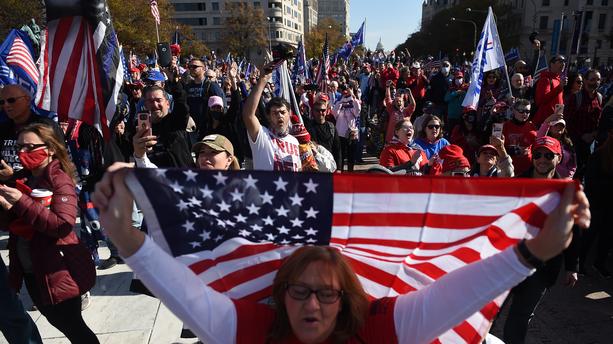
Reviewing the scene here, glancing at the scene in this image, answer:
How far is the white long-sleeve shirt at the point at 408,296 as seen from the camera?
1585 millimetres

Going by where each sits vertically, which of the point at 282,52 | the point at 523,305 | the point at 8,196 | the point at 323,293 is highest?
the point at 282,52

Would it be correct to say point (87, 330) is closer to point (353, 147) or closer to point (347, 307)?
point (347, 307)

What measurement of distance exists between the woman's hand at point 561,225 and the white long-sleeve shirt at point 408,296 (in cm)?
9

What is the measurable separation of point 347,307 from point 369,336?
0.50ft

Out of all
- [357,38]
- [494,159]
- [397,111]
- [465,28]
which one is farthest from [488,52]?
[465,28]

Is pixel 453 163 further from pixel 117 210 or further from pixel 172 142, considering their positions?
pixel 117 210

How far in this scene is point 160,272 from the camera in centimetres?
170

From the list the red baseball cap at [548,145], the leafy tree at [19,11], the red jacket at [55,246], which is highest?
the leafy tree at [19,11]

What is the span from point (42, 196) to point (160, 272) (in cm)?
143

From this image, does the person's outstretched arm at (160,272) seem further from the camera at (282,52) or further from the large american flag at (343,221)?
the camera at (282,52)

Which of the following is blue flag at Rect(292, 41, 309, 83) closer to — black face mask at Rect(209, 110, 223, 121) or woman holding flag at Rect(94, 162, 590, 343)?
black face mask at Rect(209, 110, 223, 121)

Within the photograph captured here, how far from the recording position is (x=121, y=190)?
167cm

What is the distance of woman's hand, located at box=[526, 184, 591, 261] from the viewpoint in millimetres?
1503

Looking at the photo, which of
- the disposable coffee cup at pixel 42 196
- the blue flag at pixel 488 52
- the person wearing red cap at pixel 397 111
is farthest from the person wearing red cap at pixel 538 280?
the person wearing red cap at pixel 397 111
